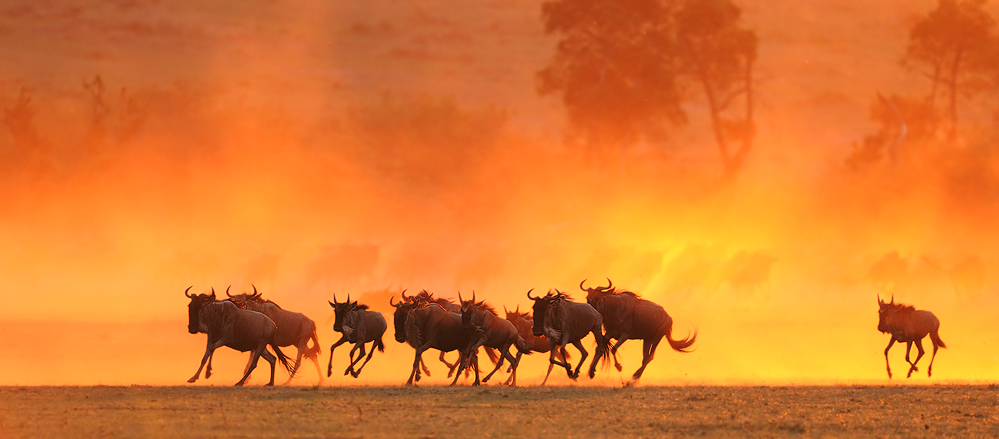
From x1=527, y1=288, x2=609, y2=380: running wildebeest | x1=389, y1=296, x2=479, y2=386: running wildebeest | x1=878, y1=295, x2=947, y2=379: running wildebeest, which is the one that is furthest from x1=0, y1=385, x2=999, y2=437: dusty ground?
x1=878, y1=295, x2=947, y2=379: running wildebeest

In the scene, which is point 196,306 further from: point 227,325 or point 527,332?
point 527,332

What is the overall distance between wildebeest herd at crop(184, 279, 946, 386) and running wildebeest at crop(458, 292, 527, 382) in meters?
0.02

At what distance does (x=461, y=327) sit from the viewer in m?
28.9

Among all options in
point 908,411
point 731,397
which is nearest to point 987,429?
point 908,411

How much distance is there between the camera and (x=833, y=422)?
21.7m

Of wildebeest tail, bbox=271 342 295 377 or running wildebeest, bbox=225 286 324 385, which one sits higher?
running wildebeest, bbox=225 286 324 385

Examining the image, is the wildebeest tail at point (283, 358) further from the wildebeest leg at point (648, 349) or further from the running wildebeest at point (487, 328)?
the wildebeest leg at point (648, 349)

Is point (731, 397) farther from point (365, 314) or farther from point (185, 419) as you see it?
point (185, 419)

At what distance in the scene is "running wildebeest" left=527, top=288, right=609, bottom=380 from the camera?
28.3m

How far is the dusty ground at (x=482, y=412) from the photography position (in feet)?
64.8

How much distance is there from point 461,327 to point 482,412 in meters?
6.91

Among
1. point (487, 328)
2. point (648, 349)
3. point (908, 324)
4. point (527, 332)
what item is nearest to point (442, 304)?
point (527, 332)

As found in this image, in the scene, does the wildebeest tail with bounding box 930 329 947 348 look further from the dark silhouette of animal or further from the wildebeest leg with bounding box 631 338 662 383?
the dark silhouette of animal

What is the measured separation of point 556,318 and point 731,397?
4.92m
